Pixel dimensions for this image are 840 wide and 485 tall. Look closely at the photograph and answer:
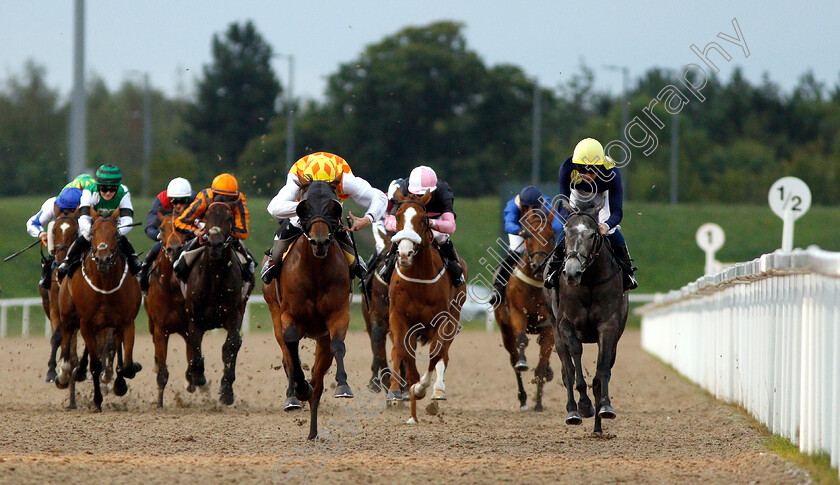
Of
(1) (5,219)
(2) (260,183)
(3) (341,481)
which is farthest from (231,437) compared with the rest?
(2) (260,183)

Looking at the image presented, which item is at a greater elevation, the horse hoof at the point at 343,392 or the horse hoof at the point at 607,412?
the horse hoof at the point at 343,392

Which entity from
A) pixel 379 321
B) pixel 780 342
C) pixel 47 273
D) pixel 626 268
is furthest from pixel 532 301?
pixel 47 273

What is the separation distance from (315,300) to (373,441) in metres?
1.13

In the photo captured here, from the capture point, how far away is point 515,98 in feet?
174

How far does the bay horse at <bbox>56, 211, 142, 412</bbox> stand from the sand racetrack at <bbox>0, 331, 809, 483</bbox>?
1.63ft

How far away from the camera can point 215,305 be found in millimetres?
11703

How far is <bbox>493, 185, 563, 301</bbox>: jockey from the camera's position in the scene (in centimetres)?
1216

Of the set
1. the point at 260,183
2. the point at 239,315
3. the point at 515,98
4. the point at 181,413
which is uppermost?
the point at 515,98

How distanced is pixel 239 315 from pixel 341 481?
5.61m

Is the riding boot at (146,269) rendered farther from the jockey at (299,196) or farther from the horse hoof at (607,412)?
the horse hoof at (607,412)

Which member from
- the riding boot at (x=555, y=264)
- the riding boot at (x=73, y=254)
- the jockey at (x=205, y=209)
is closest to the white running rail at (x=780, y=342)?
the riding boot at (x=555, y=264)

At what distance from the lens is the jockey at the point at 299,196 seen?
29.1 feet

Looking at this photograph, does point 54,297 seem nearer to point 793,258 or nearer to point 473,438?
point 473,438

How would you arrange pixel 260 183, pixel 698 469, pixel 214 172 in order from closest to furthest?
pixel 698 469
pixel 260 183
pixel 214 172
